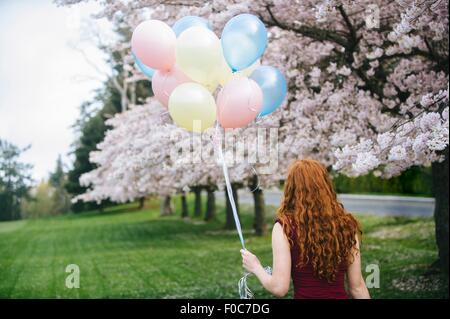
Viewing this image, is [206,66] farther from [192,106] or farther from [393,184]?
[393,184]

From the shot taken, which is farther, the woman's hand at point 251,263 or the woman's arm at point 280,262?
the woman's hand at point 251,263

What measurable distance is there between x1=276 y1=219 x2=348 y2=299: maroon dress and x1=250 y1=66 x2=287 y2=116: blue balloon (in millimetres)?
1771

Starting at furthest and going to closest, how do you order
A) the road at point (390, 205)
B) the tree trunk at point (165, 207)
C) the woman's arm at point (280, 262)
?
1. the tree trunk at point (165, 207)
2. the road at point (390, 205)
3. the woman's arm at point (280, 262)

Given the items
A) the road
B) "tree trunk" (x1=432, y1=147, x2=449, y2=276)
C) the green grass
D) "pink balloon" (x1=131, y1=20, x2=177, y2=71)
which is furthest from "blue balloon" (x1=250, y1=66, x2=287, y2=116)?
the road

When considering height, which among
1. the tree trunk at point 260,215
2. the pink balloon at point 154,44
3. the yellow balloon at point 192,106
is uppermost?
the pink balloon at point 154,44

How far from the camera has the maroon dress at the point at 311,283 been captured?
8.13ft

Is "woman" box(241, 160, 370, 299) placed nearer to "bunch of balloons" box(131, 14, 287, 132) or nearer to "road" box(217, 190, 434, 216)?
"bunch of balloons" box(131, 14, 287, 132)

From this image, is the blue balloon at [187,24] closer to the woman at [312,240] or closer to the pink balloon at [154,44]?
the pink balloon at [154,44]

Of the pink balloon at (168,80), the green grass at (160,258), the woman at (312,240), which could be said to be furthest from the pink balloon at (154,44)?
the green grass at (160,258)

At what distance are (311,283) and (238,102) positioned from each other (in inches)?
62.1

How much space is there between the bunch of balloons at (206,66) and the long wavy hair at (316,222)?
1285mm

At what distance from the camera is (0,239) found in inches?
414

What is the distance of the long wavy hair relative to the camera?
8.04ft

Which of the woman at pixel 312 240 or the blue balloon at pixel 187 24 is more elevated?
the blue balloon at pixel 187 24
